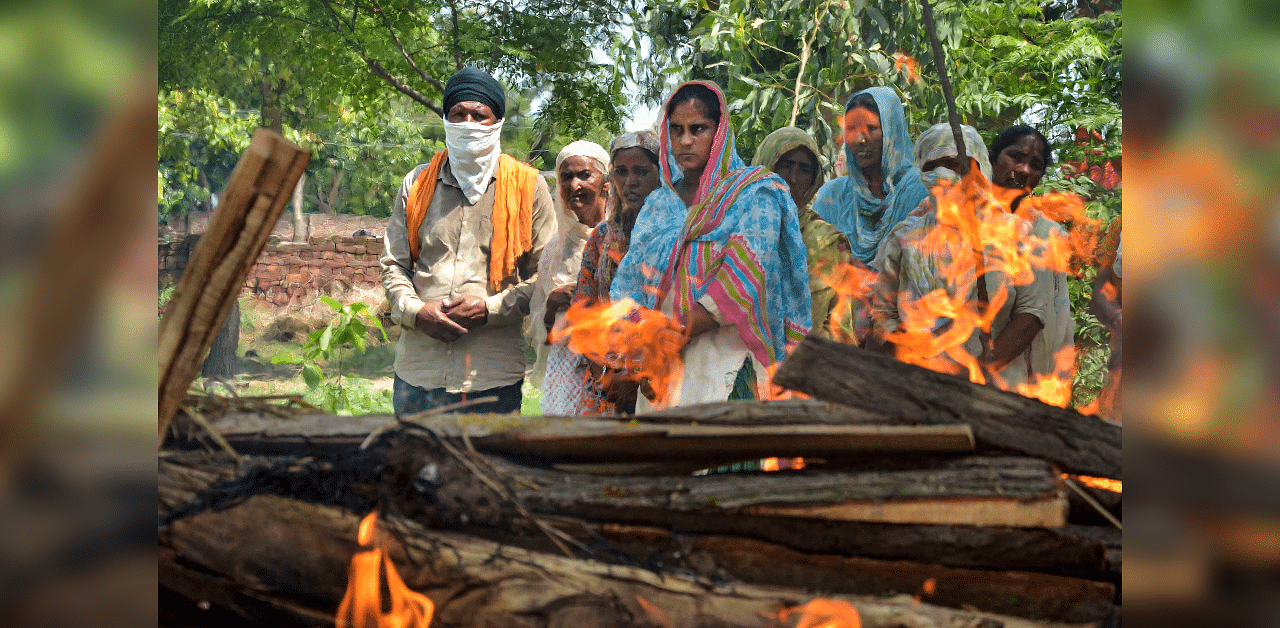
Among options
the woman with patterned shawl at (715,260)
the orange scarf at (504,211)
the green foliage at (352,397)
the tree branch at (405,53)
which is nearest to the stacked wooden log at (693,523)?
the woman with patterned shawl at (715,260)

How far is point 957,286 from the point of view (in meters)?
3.16

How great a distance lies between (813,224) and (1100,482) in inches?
49.9

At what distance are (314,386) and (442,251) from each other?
2.30 feet

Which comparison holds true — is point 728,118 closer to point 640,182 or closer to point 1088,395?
point 640,182

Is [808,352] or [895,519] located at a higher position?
[808,352]

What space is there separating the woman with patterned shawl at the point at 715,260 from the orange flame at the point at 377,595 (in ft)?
3.47

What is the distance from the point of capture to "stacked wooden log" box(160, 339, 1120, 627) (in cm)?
249

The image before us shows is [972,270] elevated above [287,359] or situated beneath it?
elevated above

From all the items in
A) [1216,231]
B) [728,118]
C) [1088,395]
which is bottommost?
[1088,395]

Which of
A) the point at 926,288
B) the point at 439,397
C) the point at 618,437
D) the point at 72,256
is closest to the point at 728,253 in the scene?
the point at 926,288

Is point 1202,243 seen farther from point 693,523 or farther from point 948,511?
point 693,523

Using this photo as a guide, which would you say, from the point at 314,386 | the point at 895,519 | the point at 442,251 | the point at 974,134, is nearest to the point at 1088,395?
the point at 974,134

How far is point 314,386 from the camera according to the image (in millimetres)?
3355

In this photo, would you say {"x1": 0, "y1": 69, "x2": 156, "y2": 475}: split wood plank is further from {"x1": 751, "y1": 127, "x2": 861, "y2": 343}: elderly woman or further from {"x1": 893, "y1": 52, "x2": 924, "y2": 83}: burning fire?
{"x1": 893, "y1": 52, "x2": 924, "y2": 83}: burning fire
